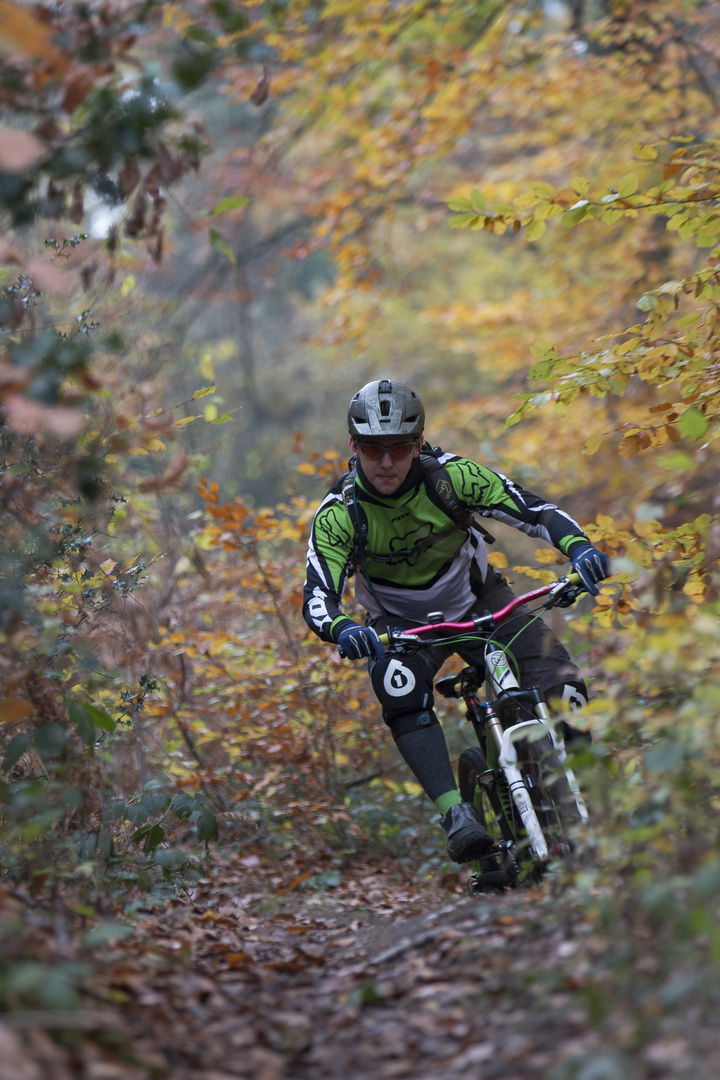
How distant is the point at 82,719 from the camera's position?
3398 mm

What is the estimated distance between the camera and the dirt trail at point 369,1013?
2047 mm

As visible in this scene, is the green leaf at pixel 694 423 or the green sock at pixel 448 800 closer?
the green leaf at pixel 694 423

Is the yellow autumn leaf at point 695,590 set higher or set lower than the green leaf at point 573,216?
lower

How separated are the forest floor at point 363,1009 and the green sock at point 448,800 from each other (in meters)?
0.63

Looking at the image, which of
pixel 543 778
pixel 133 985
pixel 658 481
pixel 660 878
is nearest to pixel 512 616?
pixel 543 778

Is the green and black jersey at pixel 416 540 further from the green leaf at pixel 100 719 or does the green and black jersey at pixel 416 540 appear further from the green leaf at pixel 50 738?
the green leaf at pixel 50 738

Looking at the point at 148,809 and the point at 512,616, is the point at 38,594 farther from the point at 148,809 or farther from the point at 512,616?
the point at 512,616

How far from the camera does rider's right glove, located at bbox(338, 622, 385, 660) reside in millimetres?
4098

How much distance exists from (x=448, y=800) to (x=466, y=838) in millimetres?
343

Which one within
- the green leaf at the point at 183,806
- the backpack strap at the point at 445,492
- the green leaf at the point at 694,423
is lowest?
the green leaf at the point at 183,806

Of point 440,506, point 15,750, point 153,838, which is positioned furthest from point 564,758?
point 15,750

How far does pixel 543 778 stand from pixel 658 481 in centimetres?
730

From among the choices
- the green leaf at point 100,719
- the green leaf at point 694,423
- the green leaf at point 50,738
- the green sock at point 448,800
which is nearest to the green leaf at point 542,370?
the green leaf at point 694,423

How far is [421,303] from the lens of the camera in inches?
965
